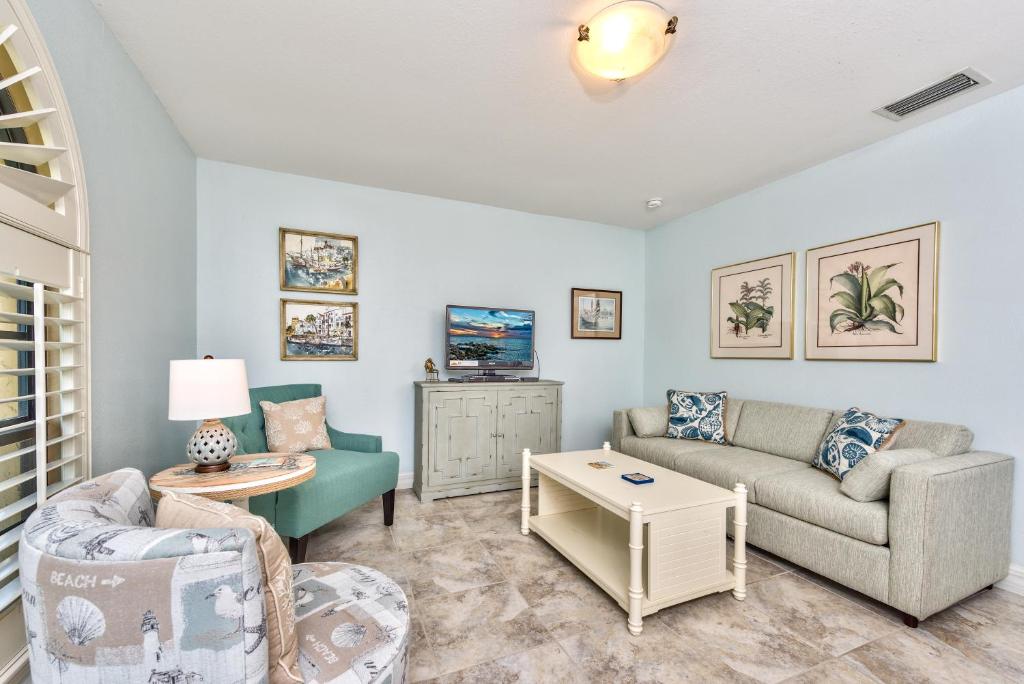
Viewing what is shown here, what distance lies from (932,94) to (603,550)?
2.84 meters

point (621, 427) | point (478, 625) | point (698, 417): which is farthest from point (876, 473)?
point (478, 625)

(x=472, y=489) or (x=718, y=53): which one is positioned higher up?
(x=718, y=53)

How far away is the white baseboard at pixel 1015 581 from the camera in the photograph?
2.09m

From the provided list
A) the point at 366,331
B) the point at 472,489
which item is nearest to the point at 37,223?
the point at 366,331

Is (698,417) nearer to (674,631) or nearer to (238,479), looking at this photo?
(674,631)

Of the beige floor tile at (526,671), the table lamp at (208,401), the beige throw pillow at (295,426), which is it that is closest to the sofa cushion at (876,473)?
the beige floor tile at (526,671)

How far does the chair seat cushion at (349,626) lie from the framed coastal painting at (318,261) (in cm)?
236

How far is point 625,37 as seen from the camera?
163cm

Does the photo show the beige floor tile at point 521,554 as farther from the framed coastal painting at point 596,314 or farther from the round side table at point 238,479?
the framed coastal painting at point 596,314

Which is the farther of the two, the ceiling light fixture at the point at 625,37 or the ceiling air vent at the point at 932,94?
the ceiling air vent at the point at 932,94

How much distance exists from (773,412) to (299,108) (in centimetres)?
357

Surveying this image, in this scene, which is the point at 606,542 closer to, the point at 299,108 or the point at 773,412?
the point at 773,412

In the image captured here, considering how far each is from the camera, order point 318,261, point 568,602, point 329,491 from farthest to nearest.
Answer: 1. point 318,261
2. point 329,491
3. point 568,602

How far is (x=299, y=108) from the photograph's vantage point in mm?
2346
